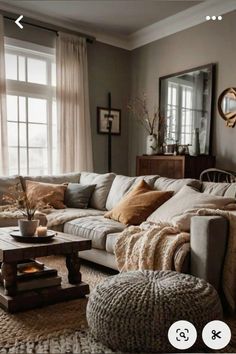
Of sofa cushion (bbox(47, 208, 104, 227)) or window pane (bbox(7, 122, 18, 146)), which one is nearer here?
sofa cushion (bbox(47, 208, 104, 227))

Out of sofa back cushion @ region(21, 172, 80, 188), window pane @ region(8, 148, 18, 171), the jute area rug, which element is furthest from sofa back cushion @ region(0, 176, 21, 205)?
the jute area rug

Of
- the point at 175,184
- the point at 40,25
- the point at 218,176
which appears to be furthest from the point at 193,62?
the point at 175,184

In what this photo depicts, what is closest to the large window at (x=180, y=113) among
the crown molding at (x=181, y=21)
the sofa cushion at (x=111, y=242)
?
the crown molding at (x=181, y=21)

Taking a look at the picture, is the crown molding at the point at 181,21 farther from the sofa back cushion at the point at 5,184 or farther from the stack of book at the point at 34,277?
the stack of book at the point at 34,277

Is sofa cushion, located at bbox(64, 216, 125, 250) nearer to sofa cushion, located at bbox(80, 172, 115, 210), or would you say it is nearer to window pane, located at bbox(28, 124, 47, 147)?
sofa cushion, located at bbox(80, 172, 115, 210)

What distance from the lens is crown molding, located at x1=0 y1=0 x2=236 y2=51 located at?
4588 mm

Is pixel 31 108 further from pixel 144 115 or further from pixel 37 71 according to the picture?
pixel 144 115

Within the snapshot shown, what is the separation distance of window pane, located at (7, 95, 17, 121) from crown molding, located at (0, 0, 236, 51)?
110cm

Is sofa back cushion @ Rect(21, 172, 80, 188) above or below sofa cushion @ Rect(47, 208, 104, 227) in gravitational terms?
above

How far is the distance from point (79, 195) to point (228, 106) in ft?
6.83

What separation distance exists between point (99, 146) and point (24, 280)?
11.6 feet

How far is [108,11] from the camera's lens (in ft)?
16.0

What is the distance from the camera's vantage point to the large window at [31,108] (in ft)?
16.4

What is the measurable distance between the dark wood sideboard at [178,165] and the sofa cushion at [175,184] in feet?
2.57
